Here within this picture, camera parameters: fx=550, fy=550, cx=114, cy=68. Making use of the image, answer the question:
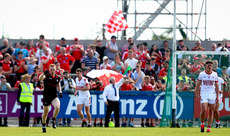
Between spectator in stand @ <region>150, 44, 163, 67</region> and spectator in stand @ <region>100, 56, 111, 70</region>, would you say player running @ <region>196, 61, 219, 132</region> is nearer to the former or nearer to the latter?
spectator in stand @ <region>100, 56, 111, 70</region>

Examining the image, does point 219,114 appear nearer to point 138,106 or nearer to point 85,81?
point 138,106

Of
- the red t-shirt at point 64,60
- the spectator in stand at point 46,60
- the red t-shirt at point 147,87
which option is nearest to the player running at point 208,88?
the red t-shirt at point 147,87

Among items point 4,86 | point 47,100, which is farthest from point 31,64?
point 47,100

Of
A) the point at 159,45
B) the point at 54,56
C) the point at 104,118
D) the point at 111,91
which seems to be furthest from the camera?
the point at 159,45

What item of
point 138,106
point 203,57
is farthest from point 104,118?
point 203,57

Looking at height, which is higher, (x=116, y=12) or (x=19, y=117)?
(x=116, y=12)

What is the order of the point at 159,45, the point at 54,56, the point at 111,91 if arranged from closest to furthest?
the point at 111,91 → the point at 54,56 → the point at 159,45

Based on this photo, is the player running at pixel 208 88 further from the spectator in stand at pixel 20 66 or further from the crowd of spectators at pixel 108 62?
the spectator in stand at pixel 20 66

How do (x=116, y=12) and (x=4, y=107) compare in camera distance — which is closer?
(x=4, y=107)

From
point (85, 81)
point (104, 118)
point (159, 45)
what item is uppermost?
point (159, 45)

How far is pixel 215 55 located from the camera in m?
21.9

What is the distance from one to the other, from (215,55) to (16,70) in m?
8.60

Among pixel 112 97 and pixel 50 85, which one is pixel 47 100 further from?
pixel 112 97

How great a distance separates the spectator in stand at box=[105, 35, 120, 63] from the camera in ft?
83.7
